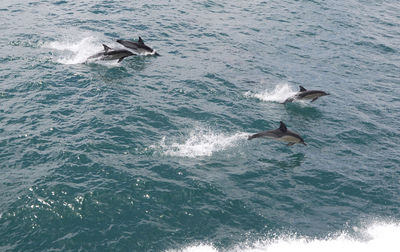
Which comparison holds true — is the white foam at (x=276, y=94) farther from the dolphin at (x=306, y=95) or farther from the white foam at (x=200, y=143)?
the white foam at (x=200, y=143)

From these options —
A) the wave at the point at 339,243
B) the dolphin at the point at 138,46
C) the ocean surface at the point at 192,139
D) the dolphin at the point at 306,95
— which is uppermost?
the dolphin at the point at 138,46

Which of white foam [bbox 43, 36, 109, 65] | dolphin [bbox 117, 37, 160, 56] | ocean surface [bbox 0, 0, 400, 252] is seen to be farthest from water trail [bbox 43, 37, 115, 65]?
dolphin [bbox 117, 37, 160, 56]

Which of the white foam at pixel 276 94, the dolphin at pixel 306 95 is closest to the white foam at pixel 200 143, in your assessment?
the white foam at pixel 276 94

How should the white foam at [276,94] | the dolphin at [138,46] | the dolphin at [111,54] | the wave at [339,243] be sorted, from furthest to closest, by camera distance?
the dolphin at [138,46]
the dolphin at [111,54]
the white foam at [276,94]
the wave at [339,243]

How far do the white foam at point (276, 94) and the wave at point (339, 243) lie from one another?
11.4 metres

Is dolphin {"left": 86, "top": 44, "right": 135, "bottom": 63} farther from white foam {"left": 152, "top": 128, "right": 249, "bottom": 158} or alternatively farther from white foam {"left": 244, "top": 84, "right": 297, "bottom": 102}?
white foam {"left": 152, "top": 128, "right": 249, "bottom": 158}

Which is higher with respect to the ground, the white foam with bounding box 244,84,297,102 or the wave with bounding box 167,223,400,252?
the white foam with bounding box 244,84,297,102

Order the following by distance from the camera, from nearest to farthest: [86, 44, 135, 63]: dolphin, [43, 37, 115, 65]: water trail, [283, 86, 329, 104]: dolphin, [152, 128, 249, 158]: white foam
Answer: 1. [152, 128, 249, 158]: white foam
2. [283, 86, 329, 104]: dolphin
3. [86, 44, 135, 63]: dolphin
4. [43, 37, 115, 65]: water trail

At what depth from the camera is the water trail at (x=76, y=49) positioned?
90.1ft

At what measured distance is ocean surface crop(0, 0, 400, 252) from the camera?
46.9 feet

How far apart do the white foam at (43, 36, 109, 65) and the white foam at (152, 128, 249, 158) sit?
12.9m

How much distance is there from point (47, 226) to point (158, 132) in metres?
7.99

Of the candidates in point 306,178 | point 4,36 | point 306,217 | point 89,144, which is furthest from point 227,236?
point 4,36

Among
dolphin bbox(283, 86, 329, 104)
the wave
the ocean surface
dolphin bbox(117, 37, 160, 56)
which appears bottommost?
the wave
